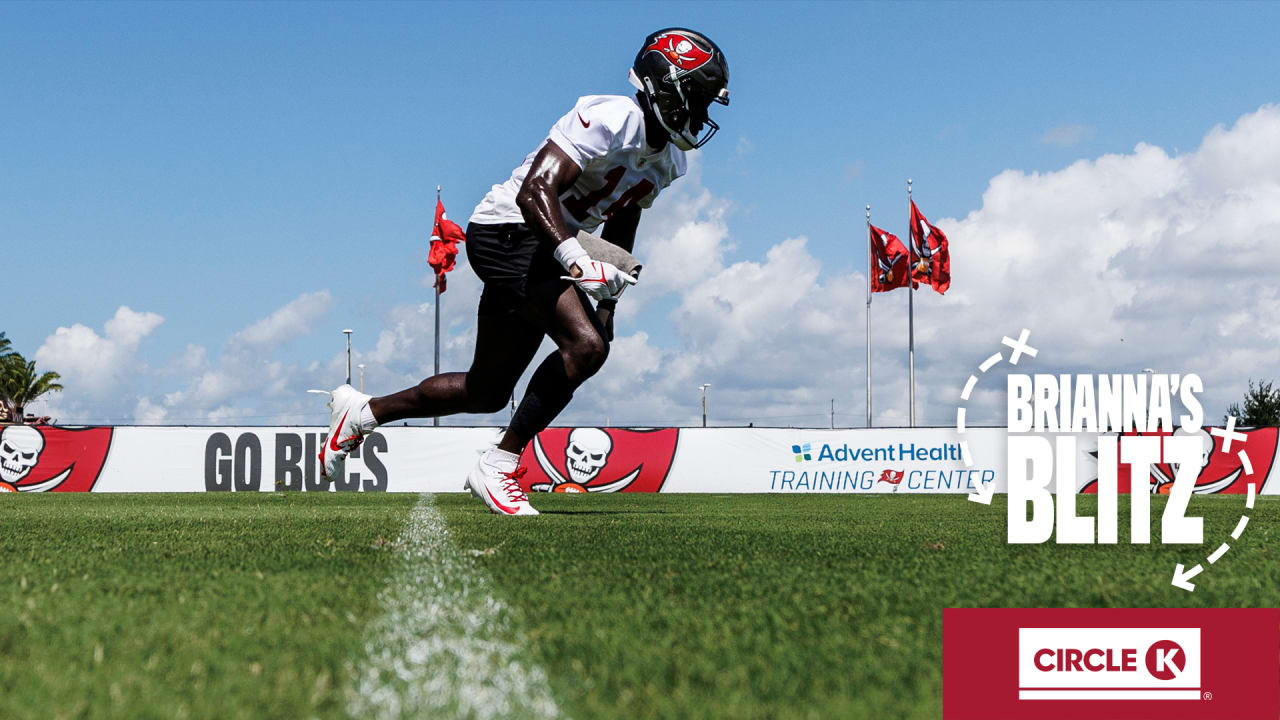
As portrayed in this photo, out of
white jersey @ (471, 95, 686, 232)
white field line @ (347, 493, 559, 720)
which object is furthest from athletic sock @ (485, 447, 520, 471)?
white field line @ (347, 493, 559, 720)

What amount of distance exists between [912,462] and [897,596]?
63.2 ft

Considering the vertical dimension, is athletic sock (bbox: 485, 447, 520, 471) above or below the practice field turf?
above

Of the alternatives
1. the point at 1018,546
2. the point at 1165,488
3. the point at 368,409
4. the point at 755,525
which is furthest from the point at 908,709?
the point at 1165,488

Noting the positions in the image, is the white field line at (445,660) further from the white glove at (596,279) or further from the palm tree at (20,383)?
the palm tree at (20,383)

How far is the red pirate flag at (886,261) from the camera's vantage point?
96.3 ft

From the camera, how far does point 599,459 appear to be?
66.3 ft

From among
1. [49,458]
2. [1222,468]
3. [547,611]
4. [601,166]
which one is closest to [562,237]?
[601,166]

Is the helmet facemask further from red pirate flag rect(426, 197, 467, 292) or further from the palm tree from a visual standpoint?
the palm tree

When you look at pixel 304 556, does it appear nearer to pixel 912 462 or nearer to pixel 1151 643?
pixel 1151 643

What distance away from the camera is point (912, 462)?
20.8m

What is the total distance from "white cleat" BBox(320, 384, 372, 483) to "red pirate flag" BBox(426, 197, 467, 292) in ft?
69.0

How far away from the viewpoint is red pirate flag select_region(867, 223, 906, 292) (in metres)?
29.3

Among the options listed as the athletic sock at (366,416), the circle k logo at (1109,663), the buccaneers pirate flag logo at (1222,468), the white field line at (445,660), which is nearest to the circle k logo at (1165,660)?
the circle k logo at (1109,663)

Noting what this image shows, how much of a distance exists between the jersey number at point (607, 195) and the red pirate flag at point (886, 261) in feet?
81.7
